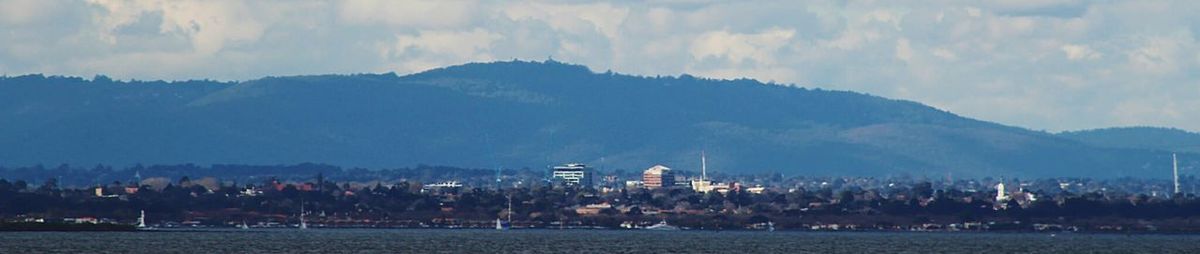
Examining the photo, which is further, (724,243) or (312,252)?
(724,243)

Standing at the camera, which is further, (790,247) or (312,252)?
(790,247)

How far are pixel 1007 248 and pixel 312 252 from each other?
201ft

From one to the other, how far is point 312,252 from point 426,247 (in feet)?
62.7

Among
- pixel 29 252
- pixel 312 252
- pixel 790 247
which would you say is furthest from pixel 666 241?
pixel 29 252

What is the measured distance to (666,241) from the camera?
195000mm

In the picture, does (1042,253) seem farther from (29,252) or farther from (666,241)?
(29,252)

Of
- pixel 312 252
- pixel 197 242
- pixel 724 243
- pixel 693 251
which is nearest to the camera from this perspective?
pixel 312 252

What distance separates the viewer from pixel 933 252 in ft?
540

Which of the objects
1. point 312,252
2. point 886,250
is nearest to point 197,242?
point 312,252

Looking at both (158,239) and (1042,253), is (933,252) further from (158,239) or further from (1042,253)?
(158,239)

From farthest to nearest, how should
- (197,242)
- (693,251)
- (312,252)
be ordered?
(197,242)
(693,251)
(312,252)

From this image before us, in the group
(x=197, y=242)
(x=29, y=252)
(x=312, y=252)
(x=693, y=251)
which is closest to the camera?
(x=29, y=252)

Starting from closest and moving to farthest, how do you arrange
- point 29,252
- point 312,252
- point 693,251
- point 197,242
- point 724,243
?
point 29,252
point 312,252
point 693,251
point 197,242
point 724,243

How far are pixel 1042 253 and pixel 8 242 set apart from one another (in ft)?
242
